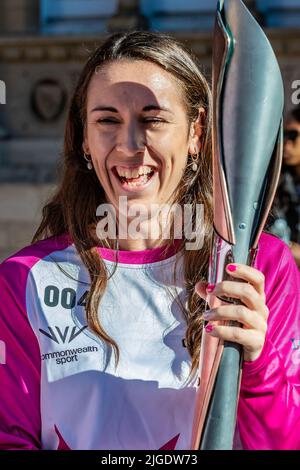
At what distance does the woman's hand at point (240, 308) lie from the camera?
128cm

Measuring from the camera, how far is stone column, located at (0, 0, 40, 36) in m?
8.96

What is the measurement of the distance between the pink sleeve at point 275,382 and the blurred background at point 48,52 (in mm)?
6850

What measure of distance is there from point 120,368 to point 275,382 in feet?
0.89

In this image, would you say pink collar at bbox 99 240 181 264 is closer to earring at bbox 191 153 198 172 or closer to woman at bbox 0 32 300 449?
woman at bbox 0 32 300 449

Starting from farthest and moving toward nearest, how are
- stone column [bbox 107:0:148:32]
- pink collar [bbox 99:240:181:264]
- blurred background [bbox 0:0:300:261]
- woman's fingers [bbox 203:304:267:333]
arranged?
stone column [bbox 107:0:148:32], blurred background [bbox 0:0:300:261], pink collar [bbox 99:240:181:264], woman's fingers [bbox 203:304:267:333]

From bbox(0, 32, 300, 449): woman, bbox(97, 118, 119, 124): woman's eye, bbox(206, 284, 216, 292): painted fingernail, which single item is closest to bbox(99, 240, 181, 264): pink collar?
bbox(0, 32, 300, 449): woman

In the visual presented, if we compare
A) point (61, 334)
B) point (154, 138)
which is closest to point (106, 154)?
point (154, 138)

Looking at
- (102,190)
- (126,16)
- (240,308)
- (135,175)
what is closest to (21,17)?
(126,16)

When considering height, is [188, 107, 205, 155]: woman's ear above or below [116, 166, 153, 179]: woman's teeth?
above

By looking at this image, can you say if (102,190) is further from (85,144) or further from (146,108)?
(146,108)

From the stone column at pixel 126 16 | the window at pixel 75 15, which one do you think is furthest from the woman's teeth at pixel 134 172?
the window at pixel 75 15

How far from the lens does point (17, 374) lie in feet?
5.04

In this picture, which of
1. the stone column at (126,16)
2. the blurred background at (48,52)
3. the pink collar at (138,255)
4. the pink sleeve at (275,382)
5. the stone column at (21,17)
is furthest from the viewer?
the stone column at (21,17)

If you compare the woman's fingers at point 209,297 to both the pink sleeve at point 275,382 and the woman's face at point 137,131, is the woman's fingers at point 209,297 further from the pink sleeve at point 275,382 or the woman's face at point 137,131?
the woman's face at point 137,131
